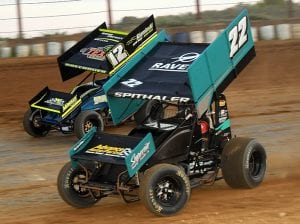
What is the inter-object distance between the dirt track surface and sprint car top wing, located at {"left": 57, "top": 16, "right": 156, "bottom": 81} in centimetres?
157

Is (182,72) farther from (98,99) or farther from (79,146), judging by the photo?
(98,99)

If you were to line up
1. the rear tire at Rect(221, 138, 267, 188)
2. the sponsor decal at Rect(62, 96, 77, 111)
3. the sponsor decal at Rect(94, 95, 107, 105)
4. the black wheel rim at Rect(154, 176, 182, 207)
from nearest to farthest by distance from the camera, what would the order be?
the black wheel rim at Rect(154, 176, 182, 207) → the rear tire at Rect(221, 138, 267, 188) → the sponsor decal at Rect(62, 96, 77, 111) → the sponsor decal at Rect(94, 95, 107, 105)

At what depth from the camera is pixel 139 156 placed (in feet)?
25.8

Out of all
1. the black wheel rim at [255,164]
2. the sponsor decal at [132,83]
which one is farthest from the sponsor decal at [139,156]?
the black wheel rim at [255,164]

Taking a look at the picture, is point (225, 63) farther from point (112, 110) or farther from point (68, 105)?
point (68, 105)

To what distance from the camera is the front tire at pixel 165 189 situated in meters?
7.77

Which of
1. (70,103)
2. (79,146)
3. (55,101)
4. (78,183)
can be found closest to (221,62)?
(79,146)

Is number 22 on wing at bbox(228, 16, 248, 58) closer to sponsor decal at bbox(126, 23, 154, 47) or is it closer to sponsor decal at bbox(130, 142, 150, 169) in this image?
sponsor decal at bbox(130, 142, 150, 169)

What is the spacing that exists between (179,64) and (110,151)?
1.57 m

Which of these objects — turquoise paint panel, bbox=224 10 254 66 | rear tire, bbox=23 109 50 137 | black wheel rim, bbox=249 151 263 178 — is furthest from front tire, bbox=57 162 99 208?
rear tire, bbox=23 109 50 137

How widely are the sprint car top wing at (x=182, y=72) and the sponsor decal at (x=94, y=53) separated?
412 cm

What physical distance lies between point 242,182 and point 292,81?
11708 millimetres

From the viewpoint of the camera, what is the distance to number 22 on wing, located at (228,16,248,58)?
8964 mm

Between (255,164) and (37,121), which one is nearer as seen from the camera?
(255,164)
